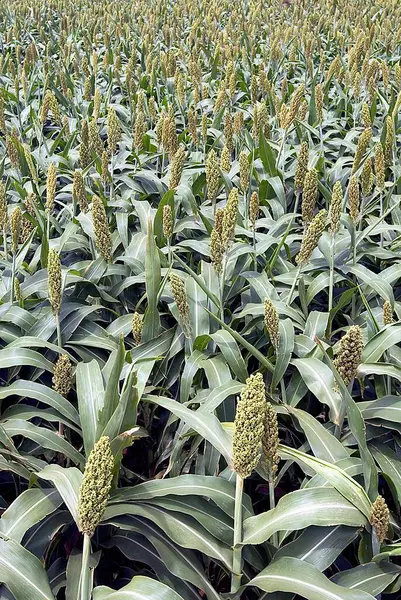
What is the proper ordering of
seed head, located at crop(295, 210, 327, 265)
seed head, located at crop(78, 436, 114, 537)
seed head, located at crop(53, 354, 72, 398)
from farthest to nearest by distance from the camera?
1. seed head, located at crop(295, 210, 327, 265)
2. seed head, located at crop(53, 354, 72, 398)
3. seed head, located at crop(78, 436, 114, 537)

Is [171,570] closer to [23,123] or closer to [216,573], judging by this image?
[216,573]

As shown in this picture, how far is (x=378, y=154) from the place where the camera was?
2.92 m

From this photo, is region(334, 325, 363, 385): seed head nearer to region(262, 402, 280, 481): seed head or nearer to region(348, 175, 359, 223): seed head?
region(262, 402, 280, 481): seed head

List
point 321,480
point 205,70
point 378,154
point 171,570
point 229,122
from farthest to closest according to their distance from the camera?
point 205,70 → point 229,122 → point 378,154 → point 321,480 → point 171,570

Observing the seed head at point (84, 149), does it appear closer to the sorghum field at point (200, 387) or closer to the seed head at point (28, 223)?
the sorghum field at point (200, 387)

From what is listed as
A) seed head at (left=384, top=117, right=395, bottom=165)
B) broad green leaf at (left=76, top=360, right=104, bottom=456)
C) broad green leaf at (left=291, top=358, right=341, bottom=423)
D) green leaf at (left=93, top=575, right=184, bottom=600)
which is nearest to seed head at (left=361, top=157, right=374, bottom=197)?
seed head at (left=384, top=117, right=395, bottom=165)

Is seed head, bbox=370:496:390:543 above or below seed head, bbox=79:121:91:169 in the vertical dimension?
below

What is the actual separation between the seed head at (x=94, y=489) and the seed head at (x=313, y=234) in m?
1.25

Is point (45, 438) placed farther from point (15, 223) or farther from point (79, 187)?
point (79, 187)

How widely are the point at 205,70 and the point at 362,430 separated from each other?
21.0 feet

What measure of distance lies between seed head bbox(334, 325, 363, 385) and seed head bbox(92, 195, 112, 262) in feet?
3.83

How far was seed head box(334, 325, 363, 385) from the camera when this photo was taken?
178cm

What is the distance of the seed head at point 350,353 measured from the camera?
1.78 metres

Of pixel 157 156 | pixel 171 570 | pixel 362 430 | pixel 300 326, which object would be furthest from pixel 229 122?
pixel 171 570
